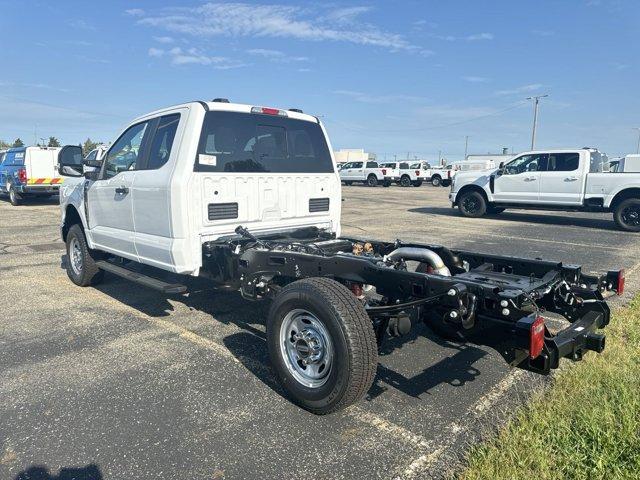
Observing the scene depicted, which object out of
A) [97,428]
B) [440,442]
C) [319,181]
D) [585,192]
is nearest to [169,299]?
[319,181]

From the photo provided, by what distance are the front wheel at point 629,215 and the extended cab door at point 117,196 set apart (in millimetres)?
12463

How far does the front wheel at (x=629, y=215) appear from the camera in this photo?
12703 mm

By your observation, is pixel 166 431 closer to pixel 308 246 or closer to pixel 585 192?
pixel 308 246

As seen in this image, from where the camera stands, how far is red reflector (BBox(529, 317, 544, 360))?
2.70 metres

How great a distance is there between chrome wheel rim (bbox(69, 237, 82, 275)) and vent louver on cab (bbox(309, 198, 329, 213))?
3.35m

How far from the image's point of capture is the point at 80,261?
21.9 ft

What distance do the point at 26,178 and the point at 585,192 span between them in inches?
728

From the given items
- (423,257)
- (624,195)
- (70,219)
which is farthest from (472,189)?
(423,257)

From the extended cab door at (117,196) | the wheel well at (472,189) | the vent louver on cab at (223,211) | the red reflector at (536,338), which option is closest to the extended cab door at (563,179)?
the wheel well at (472,189)

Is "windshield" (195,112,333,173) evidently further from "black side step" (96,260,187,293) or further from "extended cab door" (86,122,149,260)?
"black side step" (96,260,187,293)

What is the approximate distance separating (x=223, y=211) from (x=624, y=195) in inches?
483

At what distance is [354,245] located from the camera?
4.91 meters

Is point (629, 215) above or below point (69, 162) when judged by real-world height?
below

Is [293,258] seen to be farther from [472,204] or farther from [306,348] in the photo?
[472,204]
